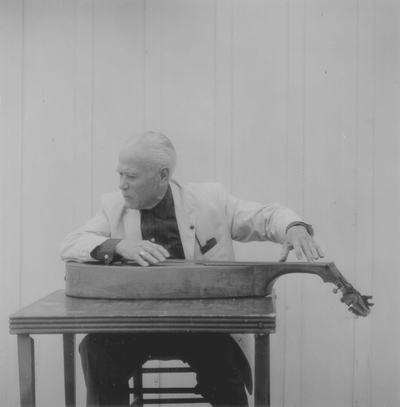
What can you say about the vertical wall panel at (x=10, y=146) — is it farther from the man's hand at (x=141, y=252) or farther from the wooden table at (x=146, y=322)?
the wooden table at (x=146, y=322)

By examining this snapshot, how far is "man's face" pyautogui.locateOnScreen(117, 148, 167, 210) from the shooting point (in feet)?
8.41

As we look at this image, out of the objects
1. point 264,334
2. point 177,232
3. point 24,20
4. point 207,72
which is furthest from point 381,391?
point 24,20

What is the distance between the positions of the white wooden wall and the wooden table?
1298 millimetres

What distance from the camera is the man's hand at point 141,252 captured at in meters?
2.18

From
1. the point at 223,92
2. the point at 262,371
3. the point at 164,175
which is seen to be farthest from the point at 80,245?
the point at 223,92

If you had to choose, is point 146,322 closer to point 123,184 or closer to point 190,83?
point 123,184

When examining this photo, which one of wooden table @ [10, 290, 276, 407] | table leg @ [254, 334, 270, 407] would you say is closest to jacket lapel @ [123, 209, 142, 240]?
wooden table @ [10, 290, 276, 407]

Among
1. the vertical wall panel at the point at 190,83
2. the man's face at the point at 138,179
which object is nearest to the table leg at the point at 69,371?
the man's face at the point at 138,179

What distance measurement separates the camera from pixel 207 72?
126 inches

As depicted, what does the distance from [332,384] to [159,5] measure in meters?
2.24

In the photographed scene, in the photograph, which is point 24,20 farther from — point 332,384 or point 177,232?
point 332,384

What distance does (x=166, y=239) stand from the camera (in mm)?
2656

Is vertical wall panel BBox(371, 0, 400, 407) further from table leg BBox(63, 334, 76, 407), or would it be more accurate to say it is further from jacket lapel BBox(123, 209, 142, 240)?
table leg BBox(63, 334, 76, 407)

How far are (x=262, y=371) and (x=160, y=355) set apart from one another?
62cm
